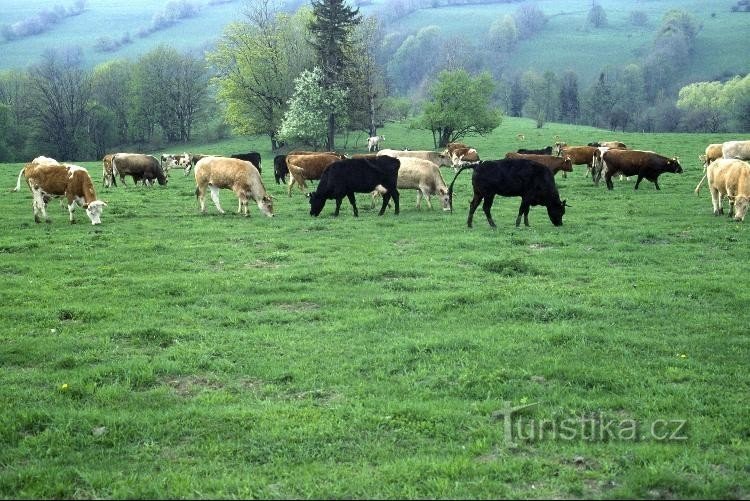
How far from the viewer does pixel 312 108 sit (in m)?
52.2

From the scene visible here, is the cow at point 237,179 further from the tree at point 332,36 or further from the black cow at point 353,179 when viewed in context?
the tree at point 332,36

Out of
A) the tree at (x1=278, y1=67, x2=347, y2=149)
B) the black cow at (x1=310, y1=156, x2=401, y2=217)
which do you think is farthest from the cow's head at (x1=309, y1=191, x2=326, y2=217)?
the tree at (x1=278, y1=67, x2=347, y2=149)

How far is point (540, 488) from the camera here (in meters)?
5.32

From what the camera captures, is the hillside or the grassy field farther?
the hillside

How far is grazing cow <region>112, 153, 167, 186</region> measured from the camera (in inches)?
1214

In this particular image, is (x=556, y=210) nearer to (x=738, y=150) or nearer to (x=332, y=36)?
(x=738, y=150)

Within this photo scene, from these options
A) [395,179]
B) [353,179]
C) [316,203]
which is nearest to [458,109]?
[395,179]

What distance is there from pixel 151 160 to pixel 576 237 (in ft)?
72.5

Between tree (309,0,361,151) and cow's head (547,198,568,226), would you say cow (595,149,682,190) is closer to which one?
cow's head (547,198,568,226)

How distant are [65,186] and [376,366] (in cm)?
1480

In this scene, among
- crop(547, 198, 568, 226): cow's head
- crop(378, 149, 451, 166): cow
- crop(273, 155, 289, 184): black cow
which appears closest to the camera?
crop(547, 198, 568, 226): cow's head

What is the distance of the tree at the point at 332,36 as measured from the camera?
53.3 m

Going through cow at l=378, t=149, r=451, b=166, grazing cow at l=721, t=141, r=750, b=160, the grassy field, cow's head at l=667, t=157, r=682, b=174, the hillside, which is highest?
the hillside

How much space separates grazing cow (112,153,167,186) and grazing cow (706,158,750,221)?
23.9 m
